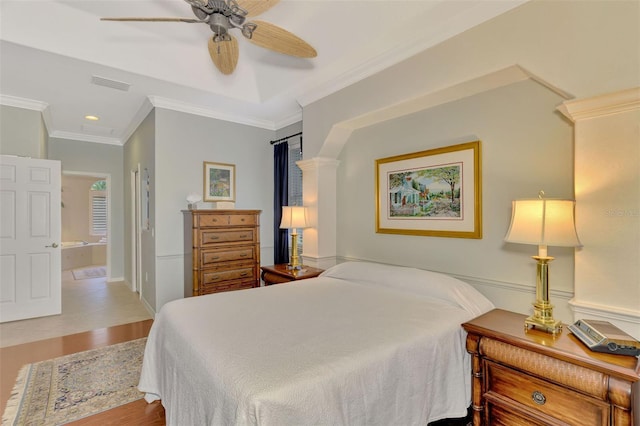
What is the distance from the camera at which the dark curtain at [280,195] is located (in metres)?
4.31

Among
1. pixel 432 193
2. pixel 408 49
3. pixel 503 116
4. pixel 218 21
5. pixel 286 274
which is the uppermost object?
pixel 408 49

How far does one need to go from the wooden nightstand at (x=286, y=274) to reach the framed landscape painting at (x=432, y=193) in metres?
0.82

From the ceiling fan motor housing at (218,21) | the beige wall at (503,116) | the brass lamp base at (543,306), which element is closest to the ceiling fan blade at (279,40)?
the ceiling fan motor housing at (218,21)

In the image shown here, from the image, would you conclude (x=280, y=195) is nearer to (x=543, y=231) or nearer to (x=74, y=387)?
(x=74, y=387)

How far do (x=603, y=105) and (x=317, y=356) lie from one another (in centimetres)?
184

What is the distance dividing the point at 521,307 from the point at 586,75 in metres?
1.43

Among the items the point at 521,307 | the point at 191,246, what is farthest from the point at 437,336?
the point at 191,246

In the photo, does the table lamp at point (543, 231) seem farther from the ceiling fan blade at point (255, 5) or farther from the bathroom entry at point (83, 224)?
the bathroom entry at point (83, 224)

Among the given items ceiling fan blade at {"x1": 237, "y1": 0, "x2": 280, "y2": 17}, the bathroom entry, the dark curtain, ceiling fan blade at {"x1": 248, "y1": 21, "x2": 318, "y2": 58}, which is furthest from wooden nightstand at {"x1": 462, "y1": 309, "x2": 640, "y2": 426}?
the bathroom entry

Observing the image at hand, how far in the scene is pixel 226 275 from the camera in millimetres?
3844

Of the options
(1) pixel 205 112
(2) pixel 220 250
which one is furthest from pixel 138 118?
(2) pixel 220 250

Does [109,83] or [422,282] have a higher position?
[109,83]

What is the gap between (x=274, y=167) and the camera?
470 cm

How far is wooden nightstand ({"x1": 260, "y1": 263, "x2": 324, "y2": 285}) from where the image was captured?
3.11m
